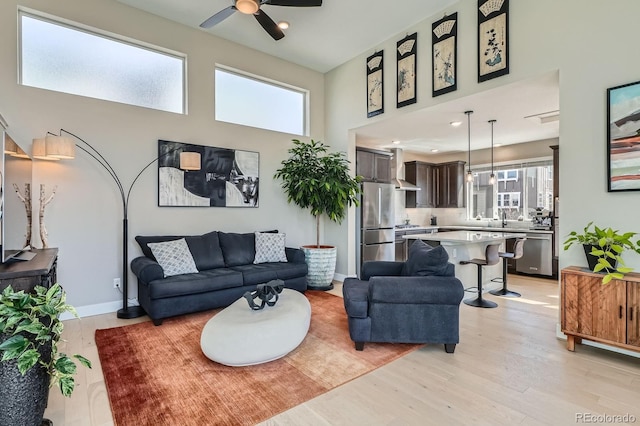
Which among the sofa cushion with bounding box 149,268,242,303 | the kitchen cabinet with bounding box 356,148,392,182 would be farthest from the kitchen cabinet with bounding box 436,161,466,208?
the sofa cushion with bounding box 149,268,242,303

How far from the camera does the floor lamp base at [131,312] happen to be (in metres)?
3.76

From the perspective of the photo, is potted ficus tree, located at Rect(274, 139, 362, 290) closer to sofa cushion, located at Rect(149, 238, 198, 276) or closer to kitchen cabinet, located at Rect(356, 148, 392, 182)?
kitchen cabinet, located at Rect(356, 148, 392, 182)

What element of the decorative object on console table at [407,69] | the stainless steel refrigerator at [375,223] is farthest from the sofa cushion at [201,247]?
the decorative object on console table at [407,69]

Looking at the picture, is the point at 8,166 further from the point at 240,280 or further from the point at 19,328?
the point at 240,280

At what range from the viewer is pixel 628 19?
2.79m

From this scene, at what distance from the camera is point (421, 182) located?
7.96m

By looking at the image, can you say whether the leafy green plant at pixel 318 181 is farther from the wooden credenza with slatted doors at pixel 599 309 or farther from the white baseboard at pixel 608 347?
the white baseboard at pixel 608 347

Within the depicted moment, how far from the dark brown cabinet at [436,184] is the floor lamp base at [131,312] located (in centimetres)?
613

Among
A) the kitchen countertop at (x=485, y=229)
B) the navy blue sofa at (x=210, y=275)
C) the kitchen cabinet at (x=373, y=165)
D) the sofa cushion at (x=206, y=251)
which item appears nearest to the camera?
the navy blue sofa at (x=210, y=275)

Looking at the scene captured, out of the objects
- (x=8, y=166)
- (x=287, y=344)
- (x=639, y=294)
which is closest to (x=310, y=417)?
(x=287, y=344)

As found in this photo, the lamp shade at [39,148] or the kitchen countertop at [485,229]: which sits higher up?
the lamp shade at [39,148]

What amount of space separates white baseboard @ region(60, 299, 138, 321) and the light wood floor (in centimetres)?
62

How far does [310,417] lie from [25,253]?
9.33ft

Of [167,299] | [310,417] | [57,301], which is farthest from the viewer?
[167,299]
